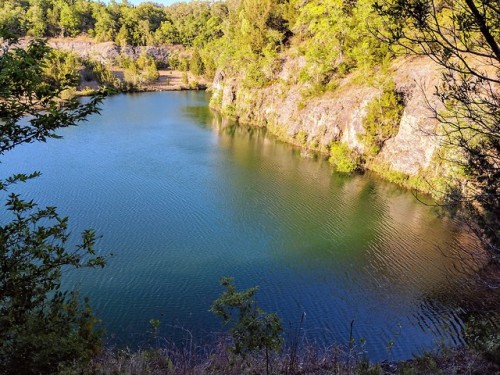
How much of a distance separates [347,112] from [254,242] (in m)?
20.1

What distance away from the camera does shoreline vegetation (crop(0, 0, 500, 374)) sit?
5.03 m

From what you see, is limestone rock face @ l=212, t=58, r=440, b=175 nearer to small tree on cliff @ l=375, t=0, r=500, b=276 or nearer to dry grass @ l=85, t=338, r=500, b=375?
small tree on cliff @ l=375, t=0, r=500, b=276

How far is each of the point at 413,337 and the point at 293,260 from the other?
240 inches

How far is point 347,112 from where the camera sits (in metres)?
34.6

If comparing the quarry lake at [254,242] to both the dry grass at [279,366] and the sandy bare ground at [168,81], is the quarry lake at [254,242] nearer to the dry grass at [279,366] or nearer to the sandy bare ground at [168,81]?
the dry grass at [279,366]

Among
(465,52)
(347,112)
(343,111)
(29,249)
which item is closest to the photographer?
(465,52)

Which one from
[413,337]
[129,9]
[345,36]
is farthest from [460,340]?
[129,9]

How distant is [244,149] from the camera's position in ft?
125

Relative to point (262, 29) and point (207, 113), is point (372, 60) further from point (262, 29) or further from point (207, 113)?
point (207, 113)

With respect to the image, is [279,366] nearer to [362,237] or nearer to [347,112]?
[362,237]

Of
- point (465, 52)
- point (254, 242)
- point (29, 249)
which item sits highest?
point (465, 52)

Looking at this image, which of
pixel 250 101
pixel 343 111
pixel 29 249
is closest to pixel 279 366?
pixel 29 249

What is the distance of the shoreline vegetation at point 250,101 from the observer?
503 cm

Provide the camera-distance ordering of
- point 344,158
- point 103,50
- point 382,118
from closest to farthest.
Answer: point 382,118
point 344,158
point 103,50
